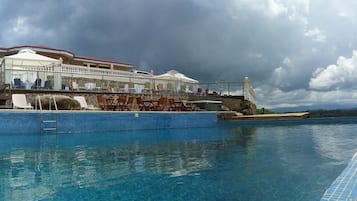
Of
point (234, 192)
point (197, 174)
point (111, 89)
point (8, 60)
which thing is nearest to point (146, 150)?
point (197, 174)

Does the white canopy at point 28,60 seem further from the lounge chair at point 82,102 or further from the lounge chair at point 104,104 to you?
the lounge chair at point 104,104

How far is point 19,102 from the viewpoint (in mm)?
13609

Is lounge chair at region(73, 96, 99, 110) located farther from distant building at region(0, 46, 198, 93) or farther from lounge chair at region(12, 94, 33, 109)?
lounge chair at region(12, 94, 33, 109)

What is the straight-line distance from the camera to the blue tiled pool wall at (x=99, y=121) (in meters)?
12.5

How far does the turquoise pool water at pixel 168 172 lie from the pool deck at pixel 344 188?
0.52 ft

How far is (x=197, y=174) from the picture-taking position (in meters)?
5.85

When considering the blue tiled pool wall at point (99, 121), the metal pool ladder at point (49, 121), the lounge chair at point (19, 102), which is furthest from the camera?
the lounge chair at point (19, 102)

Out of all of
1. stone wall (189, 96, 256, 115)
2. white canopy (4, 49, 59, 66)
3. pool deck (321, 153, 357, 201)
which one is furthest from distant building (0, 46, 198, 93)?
pool deck (321, 153, 357, 201)

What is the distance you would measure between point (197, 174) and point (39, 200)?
105 inches

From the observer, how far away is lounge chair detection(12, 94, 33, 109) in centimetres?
1339

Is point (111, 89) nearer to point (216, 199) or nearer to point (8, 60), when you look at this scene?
point (8, 60)

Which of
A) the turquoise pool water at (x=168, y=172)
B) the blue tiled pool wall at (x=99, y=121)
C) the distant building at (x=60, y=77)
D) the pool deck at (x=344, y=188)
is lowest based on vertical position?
the turquoise pool water at (x=168, y=172)

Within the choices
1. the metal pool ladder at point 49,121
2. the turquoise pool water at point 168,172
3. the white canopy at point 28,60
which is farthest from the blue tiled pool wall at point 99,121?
the white canopy at point 28,60

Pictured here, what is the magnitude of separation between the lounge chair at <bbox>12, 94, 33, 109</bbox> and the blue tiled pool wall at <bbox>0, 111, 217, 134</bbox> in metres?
1.01
